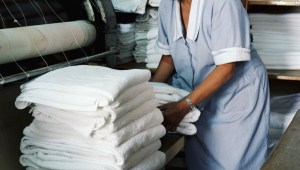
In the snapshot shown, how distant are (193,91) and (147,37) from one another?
93 centimetres

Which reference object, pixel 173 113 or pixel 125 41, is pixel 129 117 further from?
pixel 125 41

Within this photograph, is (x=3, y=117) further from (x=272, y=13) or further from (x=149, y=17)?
(x=272, y=13)

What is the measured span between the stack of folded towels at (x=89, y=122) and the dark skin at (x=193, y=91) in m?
0.20

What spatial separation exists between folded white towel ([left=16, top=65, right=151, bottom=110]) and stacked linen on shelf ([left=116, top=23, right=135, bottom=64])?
3.72 ft

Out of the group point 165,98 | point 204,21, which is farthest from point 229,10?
point 165,98

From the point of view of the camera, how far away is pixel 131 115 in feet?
3.39

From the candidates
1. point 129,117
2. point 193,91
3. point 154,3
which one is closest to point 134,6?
point 154,3

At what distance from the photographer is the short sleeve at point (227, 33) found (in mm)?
1507

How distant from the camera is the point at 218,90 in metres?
1.70

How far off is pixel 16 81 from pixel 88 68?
23cm

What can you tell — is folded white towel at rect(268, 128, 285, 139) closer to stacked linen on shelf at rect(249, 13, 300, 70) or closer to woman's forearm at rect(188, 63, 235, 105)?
stacked linen on shelf at rect(249, 13, 300, 70)

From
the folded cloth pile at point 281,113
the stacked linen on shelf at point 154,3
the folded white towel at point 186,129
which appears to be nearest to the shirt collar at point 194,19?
the folded white towel at point 186,129

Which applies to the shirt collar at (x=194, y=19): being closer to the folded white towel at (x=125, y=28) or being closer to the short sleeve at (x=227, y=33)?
the short sleeve at (x=227, y=33)

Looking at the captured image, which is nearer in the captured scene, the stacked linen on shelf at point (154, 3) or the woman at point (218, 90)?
the woman at point (218, 90)
